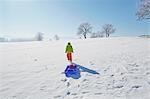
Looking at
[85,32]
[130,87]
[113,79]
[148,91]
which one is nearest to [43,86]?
[113,79]

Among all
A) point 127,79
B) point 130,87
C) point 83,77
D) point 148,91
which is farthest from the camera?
point 83,77


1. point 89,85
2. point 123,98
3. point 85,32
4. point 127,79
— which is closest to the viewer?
point 123,98

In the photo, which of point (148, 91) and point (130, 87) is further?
point (130, 87)

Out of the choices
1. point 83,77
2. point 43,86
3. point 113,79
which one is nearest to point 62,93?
point 43,86

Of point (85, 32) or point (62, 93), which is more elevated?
point (85, 32)

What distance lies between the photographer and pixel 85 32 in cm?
9838

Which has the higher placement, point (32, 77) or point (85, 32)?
point (85, 32)

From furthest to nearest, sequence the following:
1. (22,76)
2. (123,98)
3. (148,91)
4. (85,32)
Result: (85,32) → (22,76) → (148,91) → (123,98)

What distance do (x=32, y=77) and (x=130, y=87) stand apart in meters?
5.07

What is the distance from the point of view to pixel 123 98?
5562 millimetres

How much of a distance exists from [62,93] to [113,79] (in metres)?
2.67

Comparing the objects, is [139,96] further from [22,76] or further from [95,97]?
[22,76]

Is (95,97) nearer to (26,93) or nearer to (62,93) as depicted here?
(62,93)

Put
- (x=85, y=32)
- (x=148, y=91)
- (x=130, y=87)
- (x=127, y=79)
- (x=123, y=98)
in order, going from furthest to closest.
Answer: (x=85, y=32) → (x=127, y=79) → (x=130, y=87) → (x=148, y=91) → (x=123, y=98)
